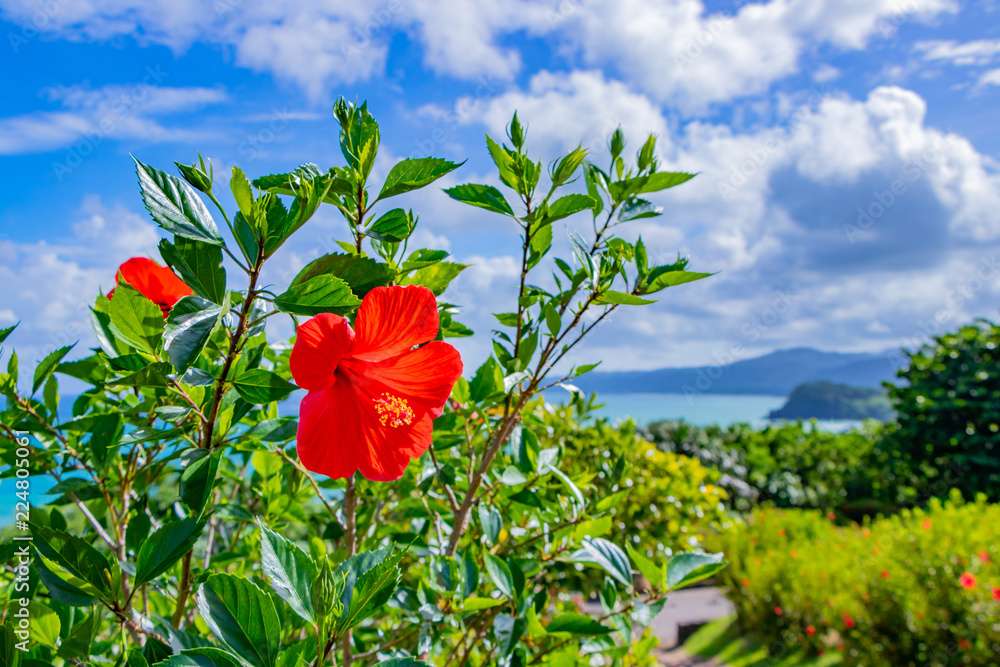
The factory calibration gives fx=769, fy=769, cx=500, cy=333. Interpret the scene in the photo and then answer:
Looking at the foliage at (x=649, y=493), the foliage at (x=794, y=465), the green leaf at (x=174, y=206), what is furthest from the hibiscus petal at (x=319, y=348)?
the foliage at (x=794, y=465)

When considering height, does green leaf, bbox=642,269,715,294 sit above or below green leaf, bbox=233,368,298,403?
above

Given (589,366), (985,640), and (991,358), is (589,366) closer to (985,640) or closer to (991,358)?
(985,640)

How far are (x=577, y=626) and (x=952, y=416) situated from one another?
860cm

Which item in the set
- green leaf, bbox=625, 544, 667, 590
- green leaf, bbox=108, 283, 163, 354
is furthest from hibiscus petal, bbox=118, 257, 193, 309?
green leaf, bbox=625, 544, 667, 590

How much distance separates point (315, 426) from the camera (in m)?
0.86

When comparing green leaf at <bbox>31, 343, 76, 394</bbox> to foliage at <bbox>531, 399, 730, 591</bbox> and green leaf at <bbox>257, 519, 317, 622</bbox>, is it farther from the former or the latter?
foliage at <bbox>531, 399, 730, 591</bbox>

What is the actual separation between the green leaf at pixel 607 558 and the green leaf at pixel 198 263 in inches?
30.8

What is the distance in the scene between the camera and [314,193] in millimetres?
747

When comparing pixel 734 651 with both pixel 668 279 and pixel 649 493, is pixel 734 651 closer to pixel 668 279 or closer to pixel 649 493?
pixel 649 493

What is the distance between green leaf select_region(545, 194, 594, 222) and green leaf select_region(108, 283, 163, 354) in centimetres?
57

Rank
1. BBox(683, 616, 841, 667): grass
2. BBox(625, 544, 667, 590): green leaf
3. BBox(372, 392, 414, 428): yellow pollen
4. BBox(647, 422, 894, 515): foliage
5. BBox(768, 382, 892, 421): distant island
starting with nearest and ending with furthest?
BBox(372, 392, 414, 428): yellow pollen < BBox(625, 544, 667, 590): green leaf < BBox(683, 616, 841, 667): grass < BBox(647, 422, 894, 515): foliage < BBox(768, 382, 892, 421): distant island

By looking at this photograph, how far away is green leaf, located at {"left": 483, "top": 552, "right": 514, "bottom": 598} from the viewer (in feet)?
3.80

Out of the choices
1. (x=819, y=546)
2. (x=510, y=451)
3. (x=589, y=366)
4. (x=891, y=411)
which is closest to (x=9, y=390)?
(x=510, y=451)

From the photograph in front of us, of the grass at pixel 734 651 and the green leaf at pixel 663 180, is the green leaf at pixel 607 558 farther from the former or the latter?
the grass at pixel 734 651
